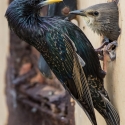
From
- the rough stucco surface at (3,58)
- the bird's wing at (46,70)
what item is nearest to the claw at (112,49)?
the bird's wing at (46,70)

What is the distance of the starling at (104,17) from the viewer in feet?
7.06

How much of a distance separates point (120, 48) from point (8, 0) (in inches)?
72.7

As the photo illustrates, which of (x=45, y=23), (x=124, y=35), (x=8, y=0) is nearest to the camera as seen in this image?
(x=124, y=35)

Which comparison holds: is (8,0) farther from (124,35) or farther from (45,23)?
(124,35)

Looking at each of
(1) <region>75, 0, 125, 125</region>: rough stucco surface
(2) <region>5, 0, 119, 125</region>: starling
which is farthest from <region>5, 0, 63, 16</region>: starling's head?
(1) <region>75, 0, 125, 125</region>: rough stucco surface

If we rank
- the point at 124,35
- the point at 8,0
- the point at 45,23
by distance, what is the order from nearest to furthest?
1. the point at 124,35
2. the point at 45,23
3. the point at 8,0

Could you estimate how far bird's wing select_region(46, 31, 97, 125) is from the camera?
215 cm

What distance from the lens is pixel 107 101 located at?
2.22 meters

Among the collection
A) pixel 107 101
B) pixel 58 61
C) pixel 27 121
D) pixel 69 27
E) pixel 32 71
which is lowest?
pixel 27 121

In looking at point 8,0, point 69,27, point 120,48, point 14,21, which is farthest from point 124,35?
point 8,0

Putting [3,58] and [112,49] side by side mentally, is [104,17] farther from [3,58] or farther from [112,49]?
[3,58]

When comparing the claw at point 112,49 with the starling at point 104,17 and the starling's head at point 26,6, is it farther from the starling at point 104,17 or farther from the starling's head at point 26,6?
the starling's head at point 26,6

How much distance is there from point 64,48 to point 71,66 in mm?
86

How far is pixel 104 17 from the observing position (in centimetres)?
217
